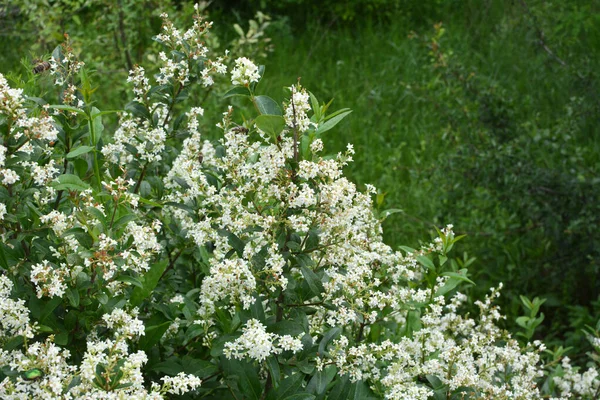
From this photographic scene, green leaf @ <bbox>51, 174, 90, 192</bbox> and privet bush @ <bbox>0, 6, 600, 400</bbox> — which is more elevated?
green leaf @ <bbox>51, 174, 90, 192</bbox>

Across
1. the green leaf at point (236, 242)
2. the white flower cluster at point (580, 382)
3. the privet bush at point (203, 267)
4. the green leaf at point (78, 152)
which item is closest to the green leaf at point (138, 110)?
the privet bush at point (203, 267)

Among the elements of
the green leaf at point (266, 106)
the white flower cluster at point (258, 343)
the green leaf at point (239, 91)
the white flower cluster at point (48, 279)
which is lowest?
the white flower cluster at point (258, 343)

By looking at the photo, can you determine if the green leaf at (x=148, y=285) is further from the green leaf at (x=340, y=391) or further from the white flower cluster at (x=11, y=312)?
the green leaf at (x=340, y=391)

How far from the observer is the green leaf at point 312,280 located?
5.88 ft

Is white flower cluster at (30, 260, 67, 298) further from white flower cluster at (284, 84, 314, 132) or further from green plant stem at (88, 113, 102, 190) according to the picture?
white flower cluster at (284, 84, 314, 132)

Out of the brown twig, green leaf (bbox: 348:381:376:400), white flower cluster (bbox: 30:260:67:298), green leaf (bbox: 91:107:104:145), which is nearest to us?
white flower cluster (bbox: 30:260:67:298)

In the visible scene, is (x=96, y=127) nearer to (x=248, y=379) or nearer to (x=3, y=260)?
(x=3, y=260)

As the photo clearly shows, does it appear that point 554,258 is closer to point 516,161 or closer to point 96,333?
point 516,161

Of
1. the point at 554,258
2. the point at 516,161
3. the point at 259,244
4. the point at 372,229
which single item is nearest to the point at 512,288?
the point at 554,258

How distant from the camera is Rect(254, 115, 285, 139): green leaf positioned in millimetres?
1737

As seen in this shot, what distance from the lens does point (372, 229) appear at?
2270 mm

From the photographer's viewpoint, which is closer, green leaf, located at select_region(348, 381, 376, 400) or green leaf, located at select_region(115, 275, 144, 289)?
green leaf, located at select_region(115, 275, 144, 289)

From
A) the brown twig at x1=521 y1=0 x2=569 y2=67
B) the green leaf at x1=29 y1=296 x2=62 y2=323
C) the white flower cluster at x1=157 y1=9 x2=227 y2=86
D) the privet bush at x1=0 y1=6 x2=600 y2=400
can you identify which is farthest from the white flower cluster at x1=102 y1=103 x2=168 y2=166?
the brown twig at x1=521 y1=0 x2=569 y2=67

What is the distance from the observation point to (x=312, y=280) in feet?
5.90
